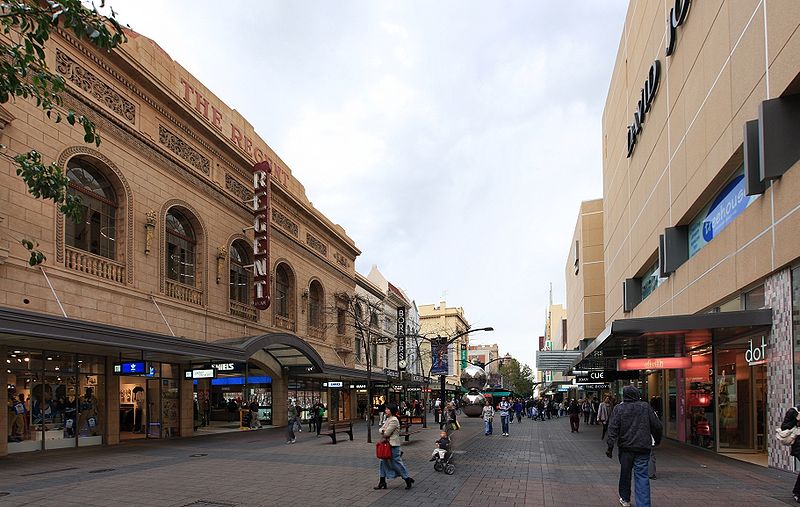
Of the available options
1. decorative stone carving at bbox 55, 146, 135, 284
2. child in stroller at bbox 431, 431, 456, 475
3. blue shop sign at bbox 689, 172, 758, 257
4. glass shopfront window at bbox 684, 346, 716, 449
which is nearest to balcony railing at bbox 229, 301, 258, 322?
decorative stone carving at bbox 55, 146, 135, 284

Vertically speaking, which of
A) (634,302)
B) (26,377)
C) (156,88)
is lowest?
(26,377)

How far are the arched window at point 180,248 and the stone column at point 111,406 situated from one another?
14.6ft

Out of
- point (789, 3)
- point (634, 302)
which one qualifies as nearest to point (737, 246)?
point (789, 3)

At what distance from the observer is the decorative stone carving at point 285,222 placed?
112ft

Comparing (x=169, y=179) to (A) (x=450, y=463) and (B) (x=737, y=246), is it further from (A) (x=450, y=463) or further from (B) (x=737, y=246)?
(B) (x=737, y=246)

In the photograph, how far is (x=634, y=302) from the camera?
3319 cm

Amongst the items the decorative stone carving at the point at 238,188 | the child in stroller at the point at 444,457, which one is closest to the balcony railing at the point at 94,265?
the decorative stone carving at the point at 238,188

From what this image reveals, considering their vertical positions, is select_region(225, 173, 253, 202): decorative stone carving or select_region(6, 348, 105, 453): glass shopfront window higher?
select_region(225, 173, 253, 202): decorative stone carving

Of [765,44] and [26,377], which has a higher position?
[765,44]

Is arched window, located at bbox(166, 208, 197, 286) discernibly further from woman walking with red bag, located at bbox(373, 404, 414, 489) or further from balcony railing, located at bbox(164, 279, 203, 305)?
woman walking with red bag, located at bbox(373, 404, 414, 489)

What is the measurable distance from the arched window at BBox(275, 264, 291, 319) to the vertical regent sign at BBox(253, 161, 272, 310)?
436 cm

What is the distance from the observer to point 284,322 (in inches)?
1384

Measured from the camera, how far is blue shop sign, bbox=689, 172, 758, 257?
53.2 feet

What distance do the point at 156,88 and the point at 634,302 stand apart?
24.6 metres
